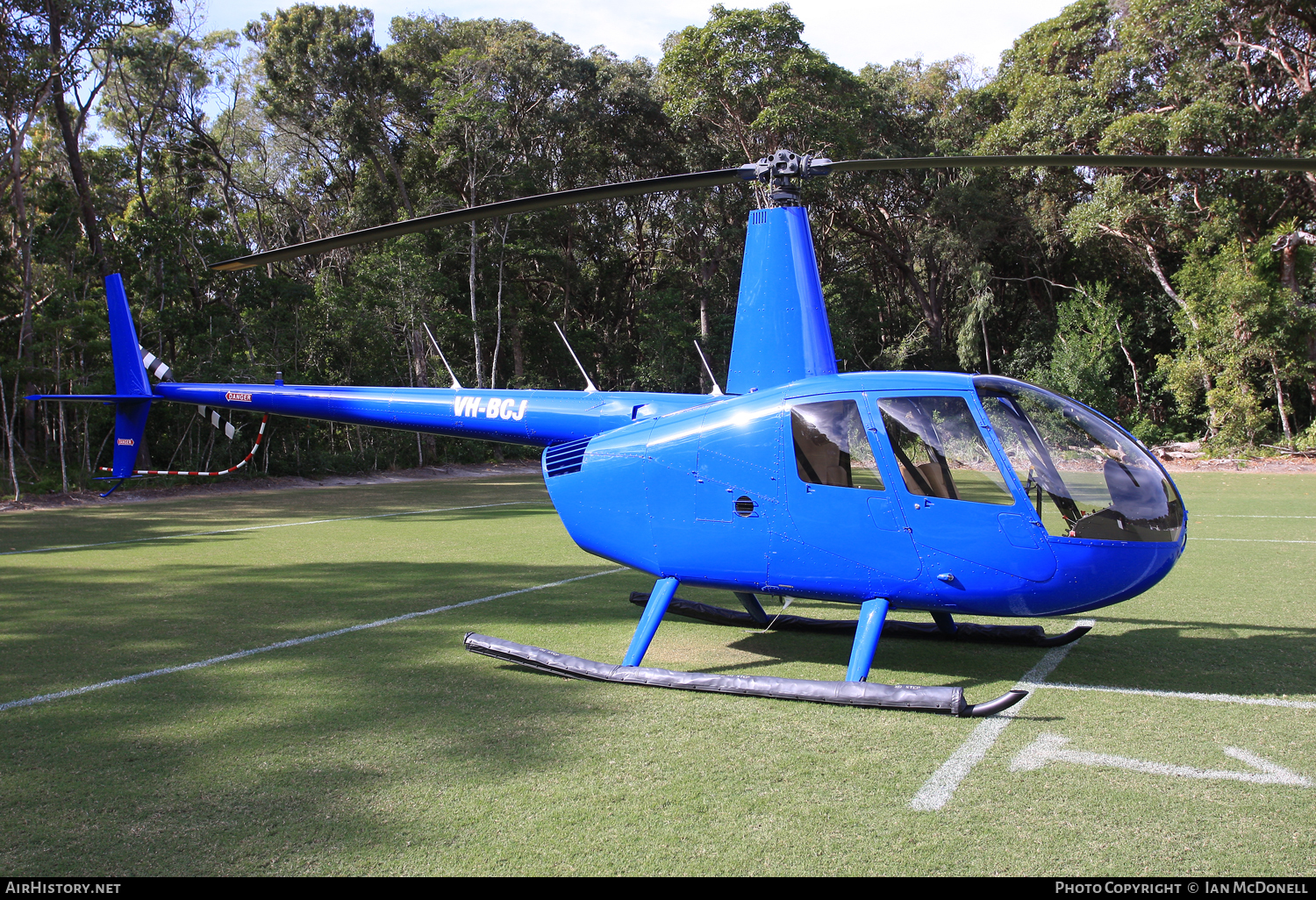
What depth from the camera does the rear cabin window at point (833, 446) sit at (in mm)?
4473

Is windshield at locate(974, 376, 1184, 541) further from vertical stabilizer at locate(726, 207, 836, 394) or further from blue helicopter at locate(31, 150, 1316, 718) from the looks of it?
vertical stabilizer at locate(726, 207, 836, 394)

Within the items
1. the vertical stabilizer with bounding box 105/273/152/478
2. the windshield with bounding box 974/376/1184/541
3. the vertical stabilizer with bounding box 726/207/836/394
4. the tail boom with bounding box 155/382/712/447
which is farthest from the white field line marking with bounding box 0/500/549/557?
the windshield with bounding box 974/376/1184/541

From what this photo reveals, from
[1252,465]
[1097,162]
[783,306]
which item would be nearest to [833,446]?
[783,306]

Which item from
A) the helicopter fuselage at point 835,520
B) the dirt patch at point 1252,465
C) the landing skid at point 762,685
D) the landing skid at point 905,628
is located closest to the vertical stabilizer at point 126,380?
the landing skid at point 762,685

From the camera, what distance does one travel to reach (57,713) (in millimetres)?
4059

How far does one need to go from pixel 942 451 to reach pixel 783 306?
1.49 m

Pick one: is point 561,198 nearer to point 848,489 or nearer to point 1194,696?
point 848,489

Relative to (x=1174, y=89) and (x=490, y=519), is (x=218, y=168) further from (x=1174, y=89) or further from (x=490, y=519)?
(x=1174, y=89)

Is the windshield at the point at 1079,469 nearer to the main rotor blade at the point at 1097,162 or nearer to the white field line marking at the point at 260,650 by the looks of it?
the main rotor blade at the point at 1097,162

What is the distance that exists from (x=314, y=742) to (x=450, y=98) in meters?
28.3

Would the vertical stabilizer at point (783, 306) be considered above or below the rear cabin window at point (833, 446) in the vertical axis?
above

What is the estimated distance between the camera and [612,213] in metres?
35.3

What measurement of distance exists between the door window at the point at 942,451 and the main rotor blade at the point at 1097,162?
127cm

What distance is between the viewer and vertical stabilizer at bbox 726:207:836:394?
5.21 metres
